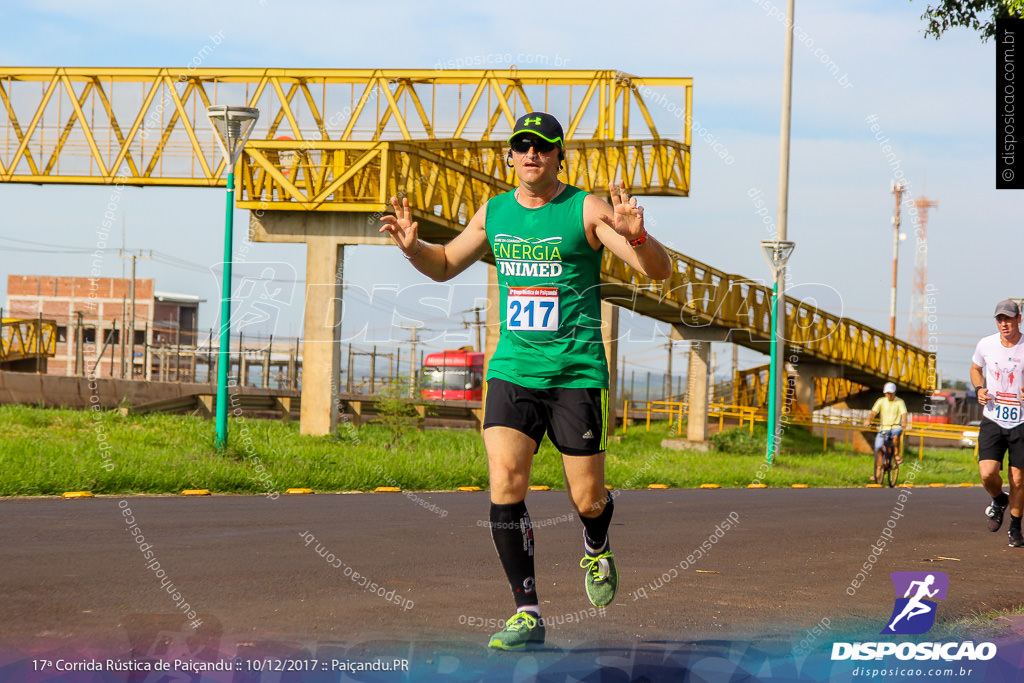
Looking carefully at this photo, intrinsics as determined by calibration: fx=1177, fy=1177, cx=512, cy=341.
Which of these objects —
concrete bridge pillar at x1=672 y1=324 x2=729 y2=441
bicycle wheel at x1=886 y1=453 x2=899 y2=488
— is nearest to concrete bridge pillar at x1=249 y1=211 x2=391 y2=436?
bicycle wheel at x1=886 y1=453 x2=899 y2=488

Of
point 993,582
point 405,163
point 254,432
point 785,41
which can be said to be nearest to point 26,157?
point 405,163

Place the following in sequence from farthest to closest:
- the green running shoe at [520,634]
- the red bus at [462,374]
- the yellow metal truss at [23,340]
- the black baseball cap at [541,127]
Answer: the red bus at [462,374] < the yellow metal truss at [23,340] < the black baseball cap at [541,127] < the green running shoe at [520,634]

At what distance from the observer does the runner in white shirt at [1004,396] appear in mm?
10148

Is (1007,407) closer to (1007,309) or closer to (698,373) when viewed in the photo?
(1007,309)

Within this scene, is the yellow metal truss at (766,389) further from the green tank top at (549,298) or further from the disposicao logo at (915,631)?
the green tank top at (549,298)

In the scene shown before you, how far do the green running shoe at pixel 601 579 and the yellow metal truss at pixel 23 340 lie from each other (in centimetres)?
3454

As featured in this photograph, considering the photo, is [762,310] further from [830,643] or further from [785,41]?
[830,643]

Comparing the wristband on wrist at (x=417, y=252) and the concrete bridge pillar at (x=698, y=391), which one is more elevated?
the wristband on wrist at (x=417, y=252)

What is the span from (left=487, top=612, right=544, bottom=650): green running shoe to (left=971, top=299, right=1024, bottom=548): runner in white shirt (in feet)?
21.3

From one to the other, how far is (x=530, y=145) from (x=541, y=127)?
9 centimetres

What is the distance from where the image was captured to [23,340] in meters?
39.6

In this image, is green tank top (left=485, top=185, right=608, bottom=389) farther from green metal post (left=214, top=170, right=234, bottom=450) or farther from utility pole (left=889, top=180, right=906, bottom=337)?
utility pole (left=889, top=180, right=906, bottom=337)

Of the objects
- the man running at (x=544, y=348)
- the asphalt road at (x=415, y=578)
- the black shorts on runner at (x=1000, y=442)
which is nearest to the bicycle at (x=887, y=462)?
the asphalt road at (x=415, y=578)

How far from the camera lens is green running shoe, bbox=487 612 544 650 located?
4.80 meters
